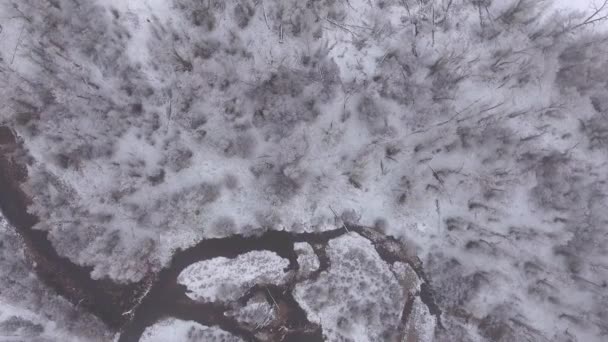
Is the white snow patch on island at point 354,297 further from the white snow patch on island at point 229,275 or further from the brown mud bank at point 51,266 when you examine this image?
the brown mud bank at point 51,266

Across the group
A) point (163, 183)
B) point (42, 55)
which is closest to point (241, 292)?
point (163, 183)

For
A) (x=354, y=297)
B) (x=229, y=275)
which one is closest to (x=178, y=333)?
(x=229, y=275)

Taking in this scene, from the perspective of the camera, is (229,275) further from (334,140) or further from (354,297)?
(334,140)

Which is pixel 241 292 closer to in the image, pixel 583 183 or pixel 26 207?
pixel 26 207

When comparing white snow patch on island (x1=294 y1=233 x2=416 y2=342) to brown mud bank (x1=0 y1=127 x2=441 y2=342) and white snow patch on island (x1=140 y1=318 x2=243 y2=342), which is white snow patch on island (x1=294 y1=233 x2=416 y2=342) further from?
white snow patch on island (x1=140 y1=318 x2=243 y2=342)

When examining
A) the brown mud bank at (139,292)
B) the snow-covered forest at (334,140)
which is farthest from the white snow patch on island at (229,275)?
the snow-covered forest at (334,140)
